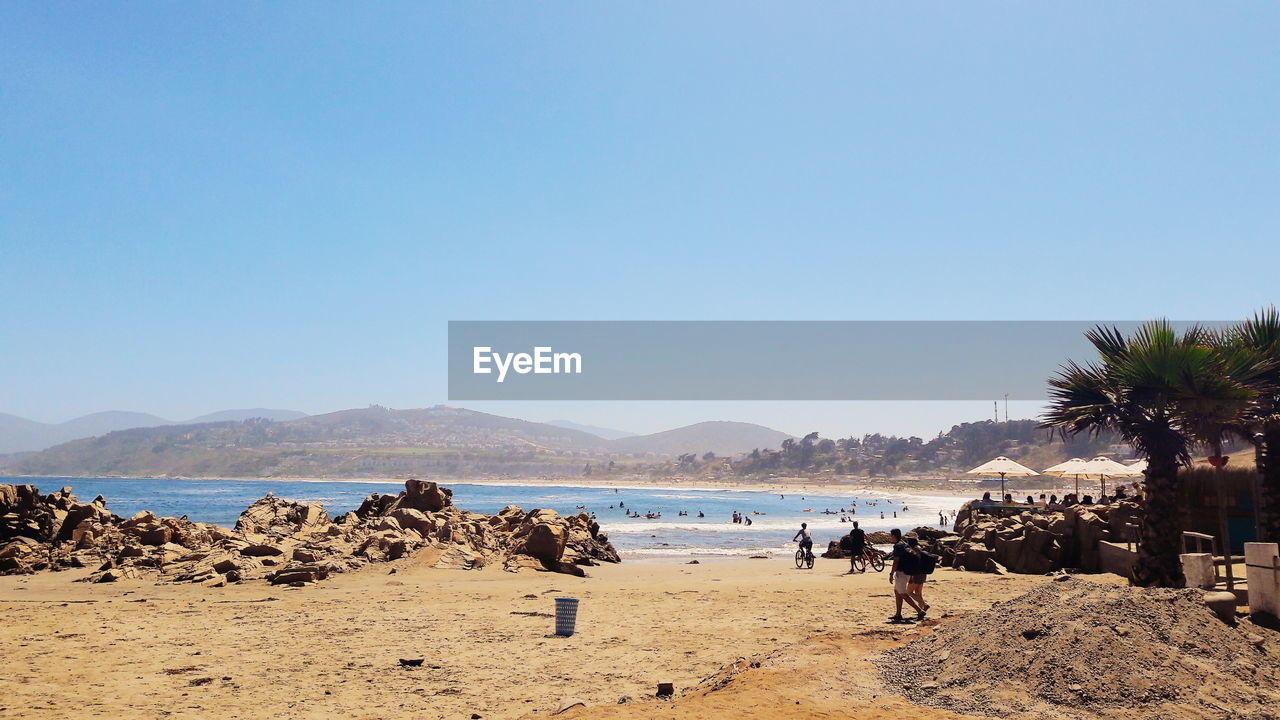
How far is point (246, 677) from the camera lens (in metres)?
9.83

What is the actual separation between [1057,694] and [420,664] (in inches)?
298

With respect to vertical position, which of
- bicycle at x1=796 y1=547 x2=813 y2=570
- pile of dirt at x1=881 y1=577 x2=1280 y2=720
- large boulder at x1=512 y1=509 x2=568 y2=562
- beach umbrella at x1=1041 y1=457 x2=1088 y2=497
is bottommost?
bicycle at x1=796 y1=547 x2=813 y2=570

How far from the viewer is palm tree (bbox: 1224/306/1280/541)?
49.4 feet

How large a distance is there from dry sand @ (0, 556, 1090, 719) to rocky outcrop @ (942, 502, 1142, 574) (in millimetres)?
2068

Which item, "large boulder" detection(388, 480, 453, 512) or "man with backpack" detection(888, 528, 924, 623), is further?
"large boulder" detection(388, 480, 453, 512)

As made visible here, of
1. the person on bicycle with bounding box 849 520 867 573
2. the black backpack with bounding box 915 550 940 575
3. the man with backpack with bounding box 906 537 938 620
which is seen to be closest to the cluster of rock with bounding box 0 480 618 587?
the person on bicycle with bounding box 849 520 867 573

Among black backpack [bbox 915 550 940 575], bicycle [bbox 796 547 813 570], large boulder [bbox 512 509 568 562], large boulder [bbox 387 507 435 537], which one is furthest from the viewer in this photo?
large boulder [bbox 387 507 435 537]

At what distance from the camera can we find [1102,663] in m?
8.18

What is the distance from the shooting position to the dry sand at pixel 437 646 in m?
8.57

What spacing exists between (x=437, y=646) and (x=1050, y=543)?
57.2ft

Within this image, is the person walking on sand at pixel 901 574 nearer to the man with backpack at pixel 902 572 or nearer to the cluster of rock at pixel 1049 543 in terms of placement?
the man with backpack at pixel 902 572

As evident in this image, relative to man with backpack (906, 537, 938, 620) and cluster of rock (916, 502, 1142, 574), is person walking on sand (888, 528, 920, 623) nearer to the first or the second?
man with backpack (906, 537, 938, 620)

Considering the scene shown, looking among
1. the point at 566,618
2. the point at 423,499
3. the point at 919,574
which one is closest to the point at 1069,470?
the point at 919,574

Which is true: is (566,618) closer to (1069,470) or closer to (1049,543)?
(1049,543)
